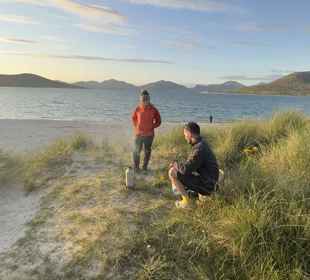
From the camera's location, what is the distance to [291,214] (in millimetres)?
3955

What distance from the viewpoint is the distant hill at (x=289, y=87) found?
172875 millimetres

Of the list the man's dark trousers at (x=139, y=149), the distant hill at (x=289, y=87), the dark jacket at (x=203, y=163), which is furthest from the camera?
the distant hill at (x=289, y=87)

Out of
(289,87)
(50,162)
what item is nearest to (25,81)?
(289,87)

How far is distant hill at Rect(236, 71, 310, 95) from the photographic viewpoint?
17288 cm

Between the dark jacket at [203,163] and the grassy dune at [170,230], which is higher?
the dark jacket at [203,163]

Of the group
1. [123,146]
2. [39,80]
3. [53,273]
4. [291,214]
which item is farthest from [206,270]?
[39,80]

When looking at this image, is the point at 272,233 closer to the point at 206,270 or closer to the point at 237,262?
the point at 237,262

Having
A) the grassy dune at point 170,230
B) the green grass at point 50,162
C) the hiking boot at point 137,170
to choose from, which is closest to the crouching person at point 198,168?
the grassy dune at point 170,230

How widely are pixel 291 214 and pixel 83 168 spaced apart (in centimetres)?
452

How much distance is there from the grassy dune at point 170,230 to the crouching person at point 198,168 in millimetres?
200

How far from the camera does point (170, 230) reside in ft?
13.9

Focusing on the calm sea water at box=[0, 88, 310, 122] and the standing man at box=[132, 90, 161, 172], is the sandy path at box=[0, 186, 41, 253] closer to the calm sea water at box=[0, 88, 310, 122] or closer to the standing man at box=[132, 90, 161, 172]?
the standing man at box=[132, 90, 161, 172]

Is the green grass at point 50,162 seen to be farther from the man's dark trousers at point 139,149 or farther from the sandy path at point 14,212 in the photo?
the man's dark trousers at point 139,149

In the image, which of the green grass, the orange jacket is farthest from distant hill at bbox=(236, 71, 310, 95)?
the orange jacket
